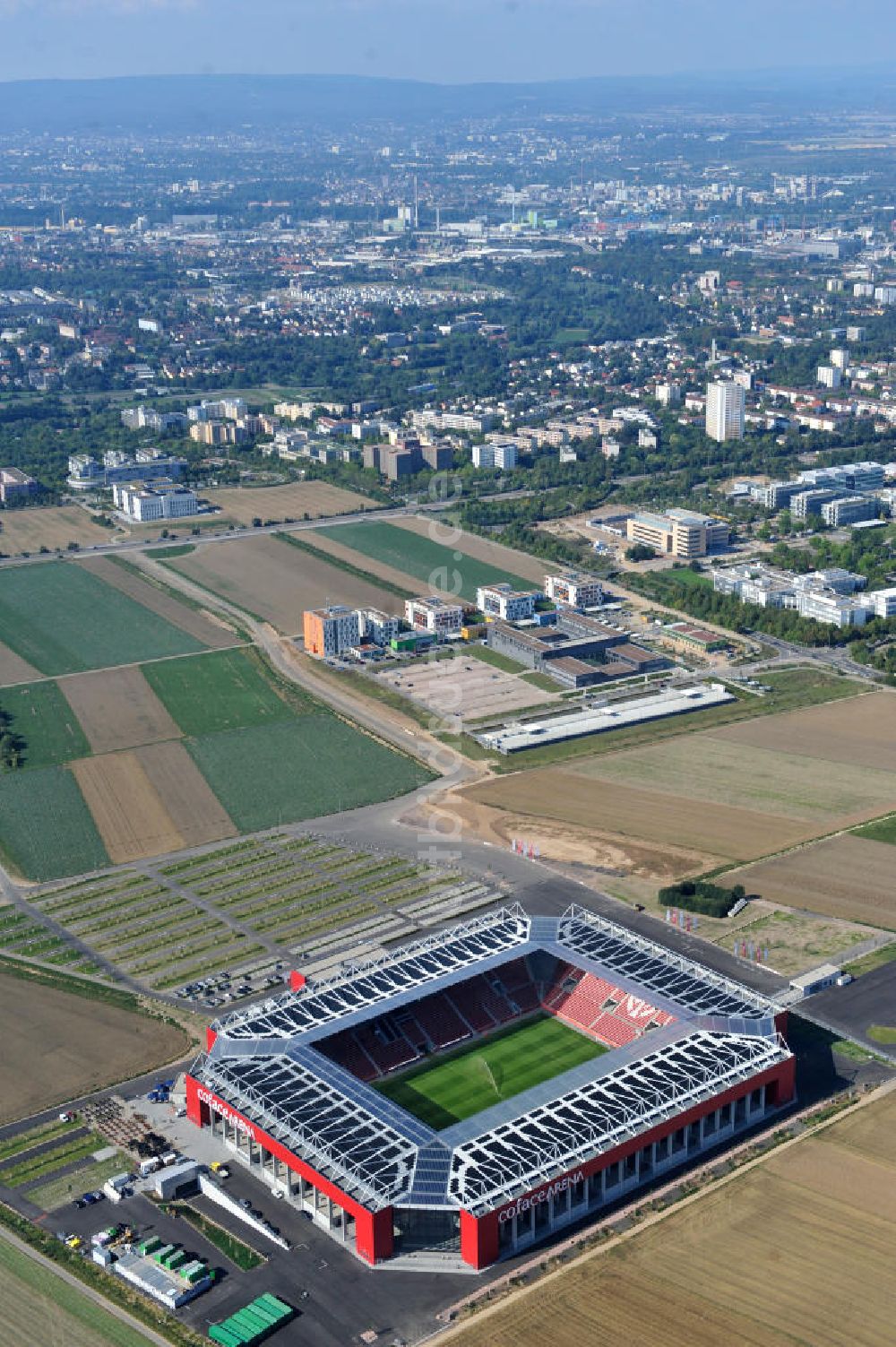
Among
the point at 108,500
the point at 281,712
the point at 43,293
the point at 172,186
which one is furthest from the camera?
the point at 172,186

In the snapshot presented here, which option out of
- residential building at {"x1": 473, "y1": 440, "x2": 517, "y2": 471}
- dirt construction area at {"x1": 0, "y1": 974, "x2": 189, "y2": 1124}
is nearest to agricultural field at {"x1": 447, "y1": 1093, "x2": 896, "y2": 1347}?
dirt construction area at {"x1": 0, "y1": 974, "x2": 189, "y2": 1124}

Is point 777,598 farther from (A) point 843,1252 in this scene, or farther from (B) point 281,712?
(A) point 843,1252

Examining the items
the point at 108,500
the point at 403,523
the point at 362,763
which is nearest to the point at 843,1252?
the point at 362,763

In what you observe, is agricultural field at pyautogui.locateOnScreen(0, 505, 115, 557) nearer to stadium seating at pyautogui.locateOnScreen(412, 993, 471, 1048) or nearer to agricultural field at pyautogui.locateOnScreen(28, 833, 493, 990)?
agricultural field at pyautogui.locateOnScreen(28, 833, 493, 990)

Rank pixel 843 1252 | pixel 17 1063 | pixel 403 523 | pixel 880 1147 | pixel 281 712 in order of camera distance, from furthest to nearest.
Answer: pixel 403 523, pixel 281 712, pixel 17 1063, pixel 880 1147, pixel 843 1252

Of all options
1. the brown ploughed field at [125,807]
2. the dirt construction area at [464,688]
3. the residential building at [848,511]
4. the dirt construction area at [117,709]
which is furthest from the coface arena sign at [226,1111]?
the residential building at [848,511]

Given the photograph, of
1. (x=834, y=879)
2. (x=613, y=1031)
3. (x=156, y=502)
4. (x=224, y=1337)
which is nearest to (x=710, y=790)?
(x=834, y=879)
